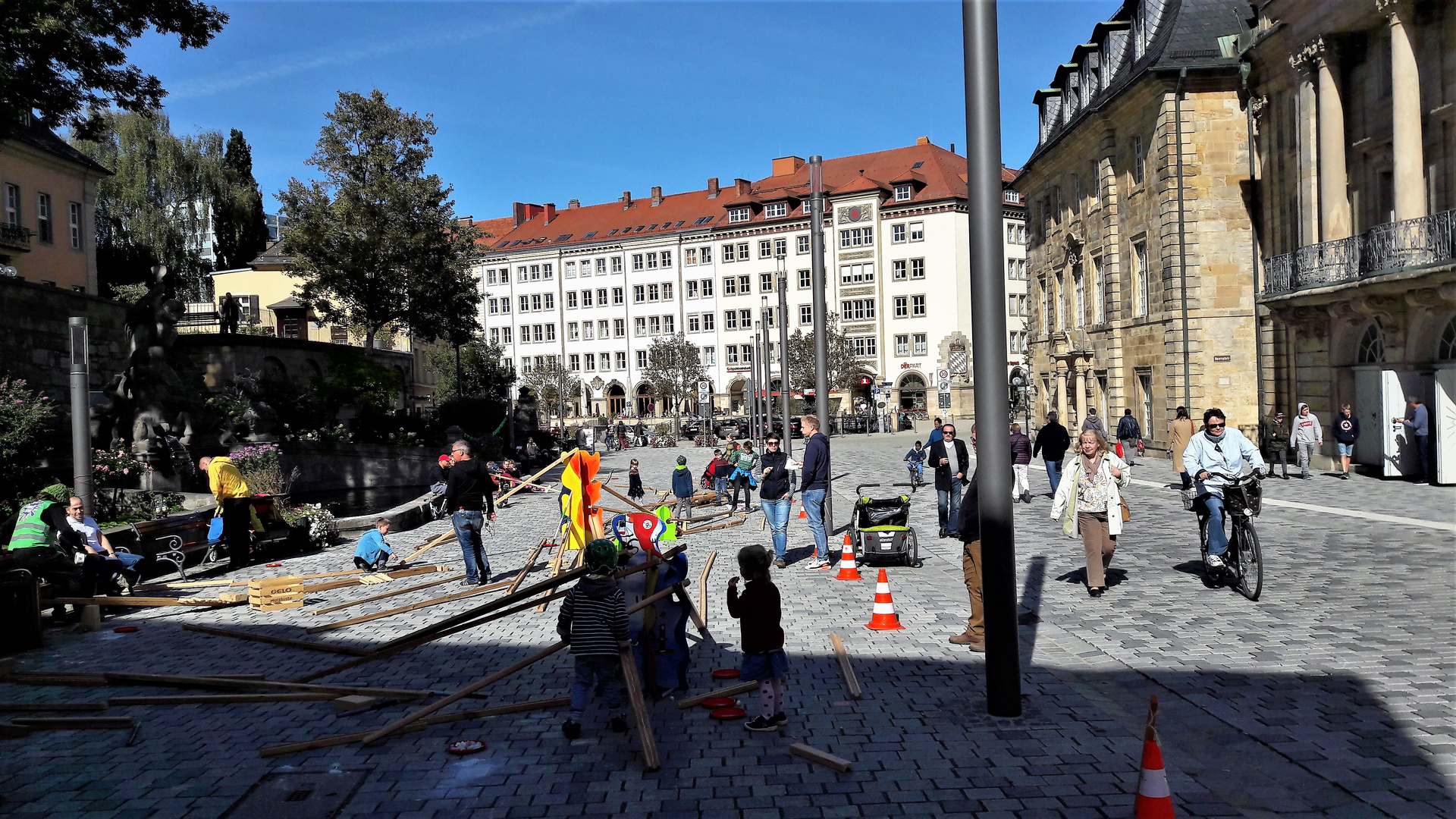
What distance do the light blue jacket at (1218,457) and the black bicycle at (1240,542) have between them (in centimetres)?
8

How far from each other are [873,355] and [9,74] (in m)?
64.8

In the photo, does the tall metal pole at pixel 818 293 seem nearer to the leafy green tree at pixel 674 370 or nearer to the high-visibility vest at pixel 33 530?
the high-visibility vest at pixel 33 530

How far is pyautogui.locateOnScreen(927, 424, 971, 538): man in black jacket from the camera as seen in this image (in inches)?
634

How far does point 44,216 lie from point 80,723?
126 ft

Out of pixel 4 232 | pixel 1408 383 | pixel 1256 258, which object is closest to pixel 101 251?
pixel 4 232

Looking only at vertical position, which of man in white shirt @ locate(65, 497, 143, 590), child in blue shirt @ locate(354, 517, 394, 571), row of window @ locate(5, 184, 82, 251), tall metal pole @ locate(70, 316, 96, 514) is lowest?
child in blue shirt @ locate(354, 517, 394, 571)

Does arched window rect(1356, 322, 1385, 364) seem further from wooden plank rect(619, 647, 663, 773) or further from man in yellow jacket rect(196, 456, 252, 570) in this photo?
man in yellow jacket rect(196, 456, 252, 570)

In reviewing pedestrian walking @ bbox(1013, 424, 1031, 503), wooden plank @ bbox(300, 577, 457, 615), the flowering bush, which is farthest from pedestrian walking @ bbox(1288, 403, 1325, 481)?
the flowering bush

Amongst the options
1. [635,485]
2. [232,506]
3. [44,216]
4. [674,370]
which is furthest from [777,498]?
[674,370]

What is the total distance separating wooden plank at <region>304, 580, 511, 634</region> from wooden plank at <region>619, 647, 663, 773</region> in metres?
5.14

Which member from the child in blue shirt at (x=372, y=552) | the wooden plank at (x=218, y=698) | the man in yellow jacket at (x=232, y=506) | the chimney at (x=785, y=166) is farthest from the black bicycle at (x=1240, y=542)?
the chimney at (x=785, y=166)

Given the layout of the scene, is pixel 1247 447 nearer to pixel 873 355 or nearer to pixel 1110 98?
pixel 1110 98

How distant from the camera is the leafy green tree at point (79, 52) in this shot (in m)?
14.3

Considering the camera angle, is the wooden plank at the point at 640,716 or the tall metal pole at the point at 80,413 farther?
the tall metal pole at the point at 80,413
